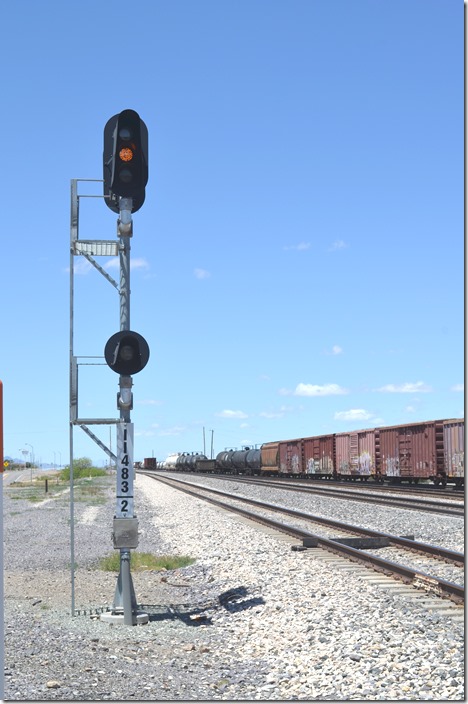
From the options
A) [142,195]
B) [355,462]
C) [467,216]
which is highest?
[142,195]

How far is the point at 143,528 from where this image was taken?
19.8m

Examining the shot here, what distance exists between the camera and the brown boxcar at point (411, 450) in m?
34.1

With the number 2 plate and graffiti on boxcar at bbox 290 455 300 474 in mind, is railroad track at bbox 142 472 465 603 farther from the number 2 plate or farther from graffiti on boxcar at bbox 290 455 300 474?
graffiti on boxcar at bbox 290 455 300 474

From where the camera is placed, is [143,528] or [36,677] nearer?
[36,677]

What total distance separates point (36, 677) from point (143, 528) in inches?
543

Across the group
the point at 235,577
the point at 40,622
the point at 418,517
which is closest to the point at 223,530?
the point at 418,517

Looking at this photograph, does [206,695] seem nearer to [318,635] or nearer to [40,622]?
[318,635]

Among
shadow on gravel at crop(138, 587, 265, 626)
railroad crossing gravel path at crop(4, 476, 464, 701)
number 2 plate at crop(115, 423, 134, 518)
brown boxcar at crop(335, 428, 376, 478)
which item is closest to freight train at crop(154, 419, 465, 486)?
brown boxcar at crop(335, 428, 376, 478)

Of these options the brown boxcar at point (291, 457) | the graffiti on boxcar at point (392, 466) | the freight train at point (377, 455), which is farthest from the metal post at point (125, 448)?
the brown boxcar at point (291, 457)

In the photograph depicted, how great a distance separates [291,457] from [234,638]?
51.8m

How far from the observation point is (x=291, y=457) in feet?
194

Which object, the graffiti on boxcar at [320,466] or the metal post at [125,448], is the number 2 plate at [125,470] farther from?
the graffiti on boxcar at [320,466]

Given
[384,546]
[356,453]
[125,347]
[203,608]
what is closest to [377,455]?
[356,453]

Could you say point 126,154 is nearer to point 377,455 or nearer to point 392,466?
point 392,466
